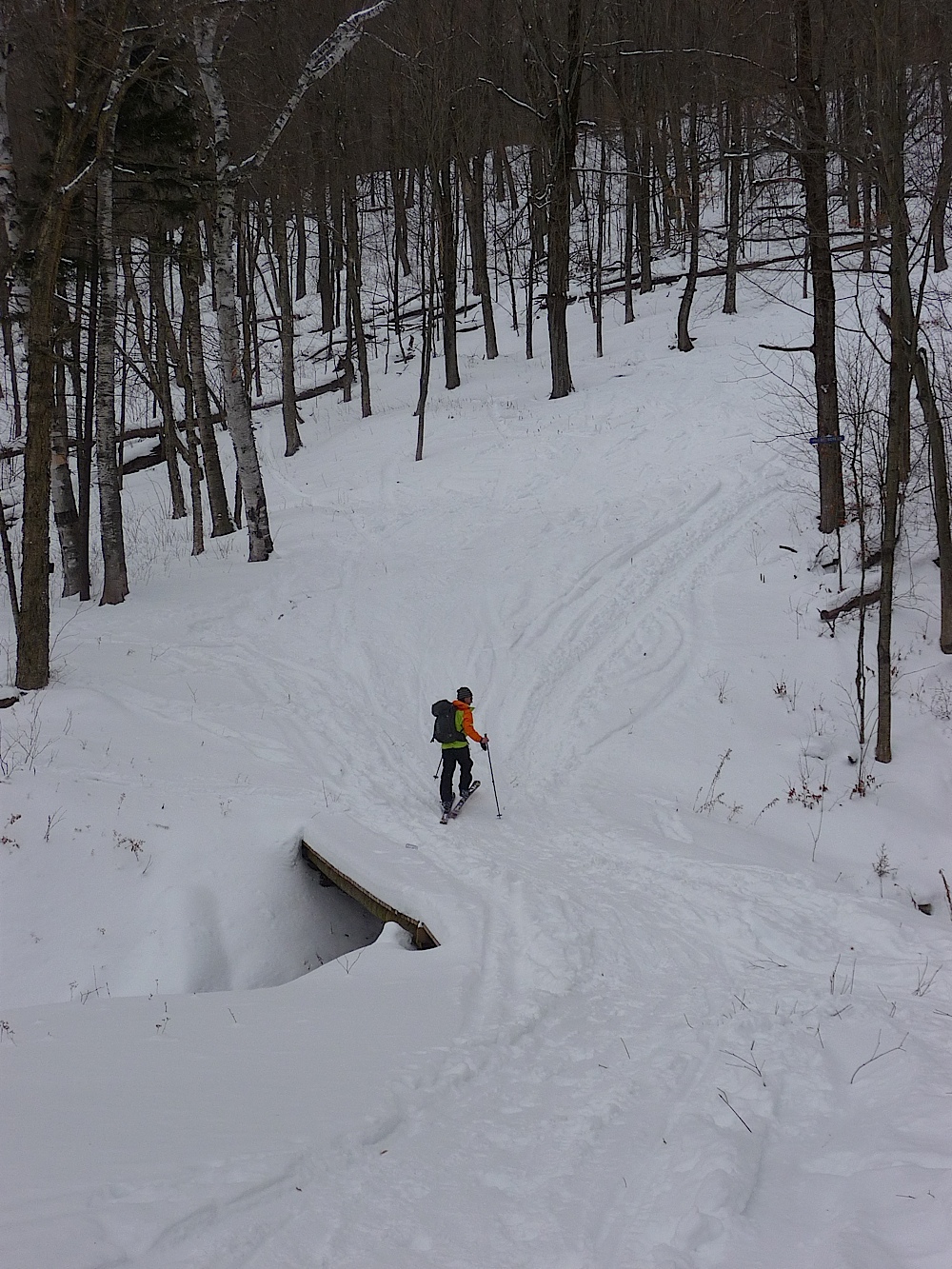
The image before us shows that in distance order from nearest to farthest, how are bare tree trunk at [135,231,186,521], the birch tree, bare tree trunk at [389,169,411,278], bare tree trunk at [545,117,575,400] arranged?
the birch tree, bare tree trunk at [135,231,186,521], bare tree trunk at [545,117,575,400], bare tree trunk at [389,169,411,278]

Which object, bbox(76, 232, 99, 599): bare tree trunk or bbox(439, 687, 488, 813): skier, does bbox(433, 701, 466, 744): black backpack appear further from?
bbox(76, 232, 99, 599): bare tree trunk

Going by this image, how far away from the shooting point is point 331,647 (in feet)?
42.7

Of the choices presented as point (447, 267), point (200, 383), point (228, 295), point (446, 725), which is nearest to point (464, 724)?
point (446, 725)

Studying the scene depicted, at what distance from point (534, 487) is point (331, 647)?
725cm

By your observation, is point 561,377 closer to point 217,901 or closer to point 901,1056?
point 217,901

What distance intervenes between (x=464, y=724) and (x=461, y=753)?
1.15ft

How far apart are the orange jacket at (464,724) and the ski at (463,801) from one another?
0.55 metres

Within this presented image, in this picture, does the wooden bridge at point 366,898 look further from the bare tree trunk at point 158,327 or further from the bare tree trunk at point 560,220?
the bare tree trunk at point 560,220

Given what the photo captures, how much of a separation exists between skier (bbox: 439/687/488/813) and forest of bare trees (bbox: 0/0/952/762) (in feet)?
15.7

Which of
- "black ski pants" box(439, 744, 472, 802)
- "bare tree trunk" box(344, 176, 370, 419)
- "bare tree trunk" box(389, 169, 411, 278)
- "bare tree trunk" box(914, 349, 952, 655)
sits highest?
"bare tree trunk" box(389, 169, 411, 278)


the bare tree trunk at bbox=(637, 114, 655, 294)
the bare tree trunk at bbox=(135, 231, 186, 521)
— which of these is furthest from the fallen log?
the bare tree trunk at bbox=(637, 114, 655, 294)

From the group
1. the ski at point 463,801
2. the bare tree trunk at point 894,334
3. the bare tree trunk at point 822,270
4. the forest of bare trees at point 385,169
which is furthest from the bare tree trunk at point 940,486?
the ski at point 463,801

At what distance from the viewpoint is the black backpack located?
9453 mm

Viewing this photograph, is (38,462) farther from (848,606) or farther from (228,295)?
(848,606)
